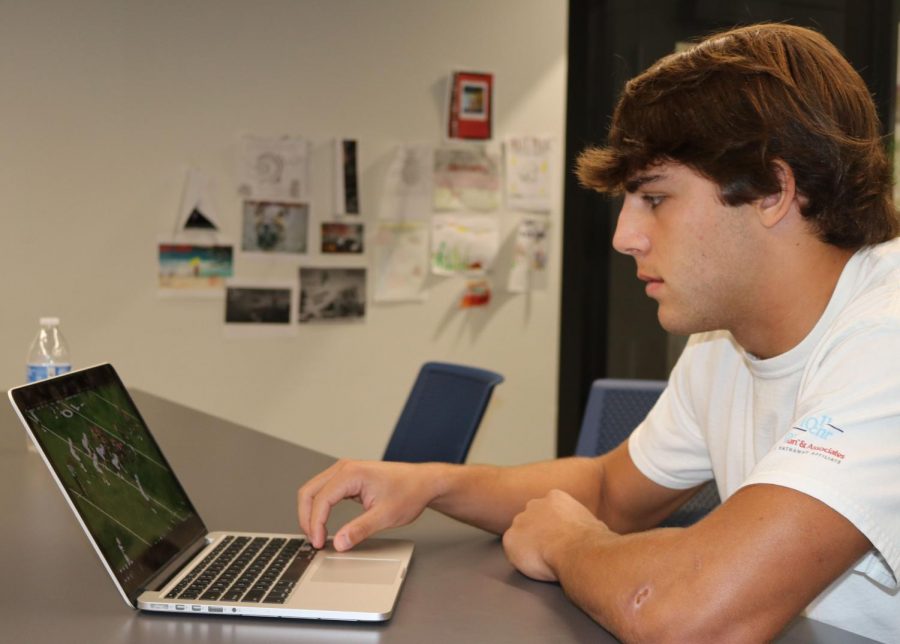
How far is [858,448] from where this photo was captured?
98 centimetres

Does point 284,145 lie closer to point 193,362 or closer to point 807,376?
point 193,362

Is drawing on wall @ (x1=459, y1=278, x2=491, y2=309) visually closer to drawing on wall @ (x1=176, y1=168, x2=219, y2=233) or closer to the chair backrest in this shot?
drawing on wall @ (x1=176, y1=168, x2=219, y2=233)

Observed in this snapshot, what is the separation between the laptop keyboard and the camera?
3.30 feet

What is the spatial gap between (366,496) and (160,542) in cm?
28

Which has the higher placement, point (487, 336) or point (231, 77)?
point (231, 77)

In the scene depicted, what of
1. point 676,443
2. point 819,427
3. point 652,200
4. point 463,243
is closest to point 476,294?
point 463,243

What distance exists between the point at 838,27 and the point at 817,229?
173 centimetres

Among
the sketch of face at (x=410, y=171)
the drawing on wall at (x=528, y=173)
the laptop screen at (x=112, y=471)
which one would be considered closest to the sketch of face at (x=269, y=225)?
the sketch of face at (x=410, y=171)

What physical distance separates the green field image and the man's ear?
29.8 inches

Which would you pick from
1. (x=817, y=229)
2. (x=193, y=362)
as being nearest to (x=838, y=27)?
(x=817, y=229)

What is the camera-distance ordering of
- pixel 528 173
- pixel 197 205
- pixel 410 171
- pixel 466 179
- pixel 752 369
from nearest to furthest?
1. pixel 752 369
2. pixel 197 205
3. pixel 410 171
4. pixel 466 179
5. pixel 528 173

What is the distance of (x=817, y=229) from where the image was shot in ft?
3.95

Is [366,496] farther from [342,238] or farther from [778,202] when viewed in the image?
[342,238]

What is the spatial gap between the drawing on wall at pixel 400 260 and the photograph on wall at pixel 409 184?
0.14 ft
